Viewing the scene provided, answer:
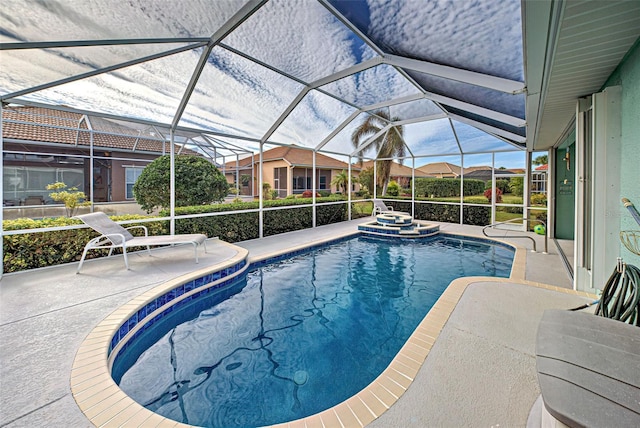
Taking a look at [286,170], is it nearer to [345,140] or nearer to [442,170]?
[345,140]

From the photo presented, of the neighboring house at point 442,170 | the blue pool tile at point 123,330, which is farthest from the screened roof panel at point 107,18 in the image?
the neighboring house at point 442,170

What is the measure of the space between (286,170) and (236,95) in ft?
48.2

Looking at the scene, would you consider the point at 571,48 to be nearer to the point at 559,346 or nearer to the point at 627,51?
the point at 627,51

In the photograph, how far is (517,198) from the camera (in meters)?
11.4

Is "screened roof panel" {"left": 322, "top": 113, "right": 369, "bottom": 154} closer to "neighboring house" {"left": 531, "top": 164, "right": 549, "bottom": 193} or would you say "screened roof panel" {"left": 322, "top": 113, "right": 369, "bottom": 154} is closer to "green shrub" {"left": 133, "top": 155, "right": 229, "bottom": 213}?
"green shrub" {"left": 133, "top": 155, "right": 229, "bottom": 213}

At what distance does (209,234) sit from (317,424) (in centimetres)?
704

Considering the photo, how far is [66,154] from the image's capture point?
1216cm

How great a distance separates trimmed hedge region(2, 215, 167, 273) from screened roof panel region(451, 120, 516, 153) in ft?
37.7

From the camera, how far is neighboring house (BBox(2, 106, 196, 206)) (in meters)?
10.4

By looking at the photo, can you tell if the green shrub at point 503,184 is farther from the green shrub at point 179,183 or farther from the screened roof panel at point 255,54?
the green shrub at point 179,183

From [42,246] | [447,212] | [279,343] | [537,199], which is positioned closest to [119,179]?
[42,246]

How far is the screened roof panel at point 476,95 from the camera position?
5344mm

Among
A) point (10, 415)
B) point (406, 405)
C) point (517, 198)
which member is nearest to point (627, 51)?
point (406, 405)

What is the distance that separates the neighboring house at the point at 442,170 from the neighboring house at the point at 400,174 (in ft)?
2.02
